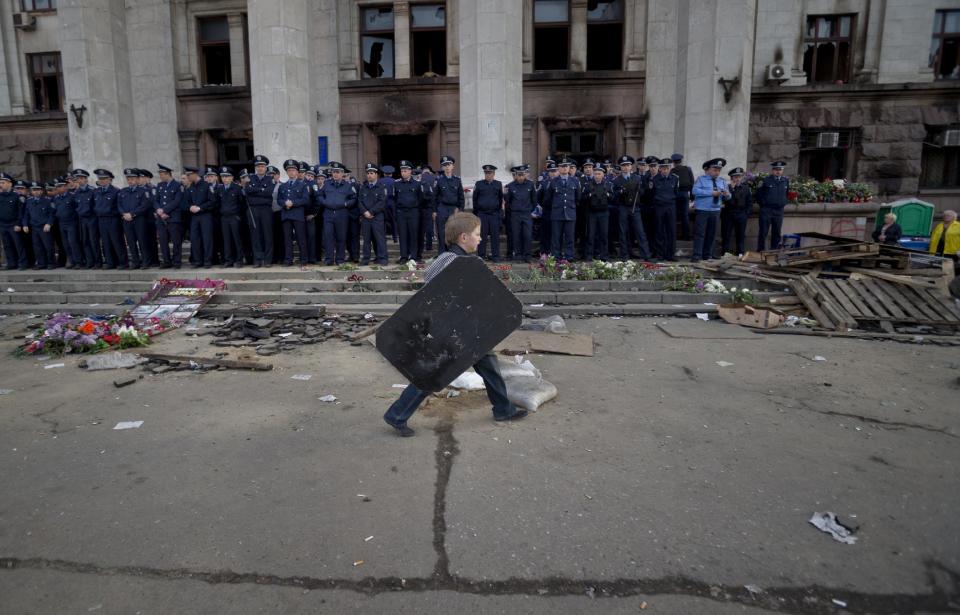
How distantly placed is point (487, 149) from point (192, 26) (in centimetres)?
1220

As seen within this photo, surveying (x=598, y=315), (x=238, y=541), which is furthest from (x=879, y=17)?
(x=238, y=541)

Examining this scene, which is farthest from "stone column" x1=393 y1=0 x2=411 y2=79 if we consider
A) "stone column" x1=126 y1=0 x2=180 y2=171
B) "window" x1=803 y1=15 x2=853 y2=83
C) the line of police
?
"window" x1=803 y1=15 x2=853 y2=83

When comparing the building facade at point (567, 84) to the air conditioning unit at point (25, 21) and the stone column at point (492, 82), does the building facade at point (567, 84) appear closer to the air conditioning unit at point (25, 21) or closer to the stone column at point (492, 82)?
the stone column at point (492, 82)

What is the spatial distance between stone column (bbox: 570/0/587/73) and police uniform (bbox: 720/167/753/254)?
786 centimetres

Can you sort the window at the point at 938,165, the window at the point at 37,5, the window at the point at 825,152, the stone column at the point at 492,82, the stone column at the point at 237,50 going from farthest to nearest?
the window at the point at 37,5 < the stone column at the point at 237,50 < the window at the point at 938,165 < the window at the point at 825,152 < the stone column at the point at 492,82

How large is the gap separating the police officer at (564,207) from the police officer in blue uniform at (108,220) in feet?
Result: 29.4

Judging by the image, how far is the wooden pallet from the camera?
318 inches

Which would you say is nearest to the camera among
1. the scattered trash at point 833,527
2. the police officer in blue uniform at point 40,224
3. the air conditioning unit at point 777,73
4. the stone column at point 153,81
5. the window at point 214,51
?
the scattered trash at point 833,527

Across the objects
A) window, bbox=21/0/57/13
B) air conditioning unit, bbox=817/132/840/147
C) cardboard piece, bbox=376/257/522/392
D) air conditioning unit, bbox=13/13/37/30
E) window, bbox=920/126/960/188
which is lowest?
cardboard piece, bbox=376/257/522/392

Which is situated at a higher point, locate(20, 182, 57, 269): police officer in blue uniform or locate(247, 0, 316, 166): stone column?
locate(247, 0, 316, 166): stone column

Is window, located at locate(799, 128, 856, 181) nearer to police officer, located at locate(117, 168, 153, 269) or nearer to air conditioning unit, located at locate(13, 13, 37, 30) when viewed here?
police officer, located at locate(117, 168, 153, 269)

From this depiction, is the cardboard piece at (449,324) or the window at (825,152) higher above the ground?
the window at (825,152)

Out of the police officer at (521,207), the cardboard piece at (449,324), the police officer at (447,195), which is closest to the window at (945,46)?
the police officer at (521,207)

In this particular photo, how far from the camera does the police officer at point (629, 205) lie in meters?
11.9
